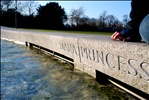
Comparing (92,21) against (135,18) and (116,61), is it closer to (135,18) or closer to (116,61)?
(135,18)

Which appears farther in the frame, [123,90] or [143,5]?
[123,90]

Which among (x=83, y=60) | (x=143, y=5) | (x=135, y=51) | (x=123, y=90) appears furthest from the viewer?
(x=83, y=60)

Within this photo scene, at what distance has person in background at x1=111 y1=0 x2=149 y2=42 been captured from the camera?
396cm

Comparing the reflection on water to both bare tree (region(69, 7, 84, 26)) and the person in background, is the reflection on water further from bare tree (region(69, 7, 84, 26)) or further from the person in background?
bare tree (region(69, 7, 84, 26))

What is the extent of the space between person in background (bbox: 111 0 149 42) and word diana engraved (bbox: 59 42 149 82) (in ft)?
1.50

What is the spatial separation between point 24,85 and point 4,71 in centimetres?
145

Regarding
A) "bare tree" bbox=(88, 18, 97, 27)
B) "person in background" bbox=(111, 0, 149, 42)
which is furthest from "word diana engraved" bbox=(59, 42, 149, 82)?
"bare tree" bbox=(88, 18, 97, 27)

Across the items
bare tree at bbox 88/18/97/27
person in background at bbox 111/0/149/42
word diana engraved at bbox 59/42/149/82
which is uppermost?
bare tree at bbox 88/18/97/27

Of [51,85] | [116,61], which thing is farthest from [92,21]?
[116,61]

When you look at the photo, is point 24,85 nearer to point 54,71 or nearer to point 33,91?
point 33,91

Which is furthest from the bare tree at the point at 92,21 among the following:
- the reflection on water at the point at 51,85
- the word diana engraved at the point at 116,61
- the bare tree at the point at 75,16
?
the word diana engraved at the point at 116,61

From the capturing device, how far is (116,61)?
4.05 metres

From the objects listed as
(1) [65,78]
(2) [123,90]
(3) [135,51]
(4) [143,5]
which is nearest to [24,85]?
(1) [65,78]

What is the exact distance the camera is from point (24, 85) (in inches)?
187
